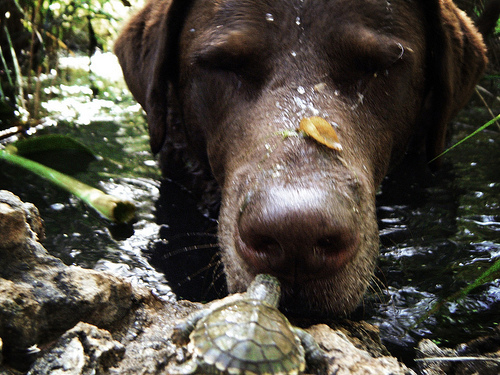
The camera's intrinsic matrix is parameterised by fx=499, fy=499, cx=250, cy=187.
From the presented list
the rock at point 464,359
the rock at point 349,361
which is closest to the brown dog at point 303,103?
the rock at point 349,361

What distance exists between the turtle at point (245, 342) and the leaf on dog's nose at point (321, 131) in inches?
29.7

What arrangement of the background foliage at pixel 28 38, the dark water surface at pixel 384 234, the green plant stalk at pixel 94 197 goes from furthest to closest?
the background foliage at pixel 28 38
the green plant stalk at pixel 94 197
the dark water surface at pixel 384 234

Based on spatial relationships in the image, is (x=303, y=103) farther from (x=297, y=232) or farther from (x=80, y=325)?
(x=80, y=325)

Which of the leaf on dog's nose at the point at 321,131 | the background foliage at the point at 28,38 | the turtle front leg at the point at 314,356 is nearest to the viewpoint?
the turtle front leg at the point at 314,356

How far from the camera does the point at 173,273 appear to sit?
8.22 feet

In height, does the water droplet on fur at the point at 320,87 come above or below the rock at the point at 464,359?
above

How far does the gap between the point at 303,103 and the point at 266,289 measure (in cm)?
98

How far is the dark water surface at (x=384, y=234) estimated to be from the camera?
7.36 ft

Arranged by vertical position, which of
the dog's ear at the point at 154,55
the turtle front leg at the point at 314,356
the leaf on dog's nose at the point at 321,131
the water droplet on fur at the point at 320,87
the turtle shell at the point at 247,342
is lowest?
the dog's ear at the point at 154,55

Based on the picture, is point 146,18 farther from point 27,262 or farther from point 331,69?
point 27,262

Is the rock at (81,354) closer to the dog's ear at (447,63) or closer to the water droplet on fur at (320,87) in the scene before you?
the water droplet on fur at (320,87)

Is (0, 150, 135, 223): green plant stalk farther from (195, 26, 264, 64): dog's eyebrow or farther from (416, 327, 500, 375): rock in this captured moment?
(416, 327, 500, 375): rock

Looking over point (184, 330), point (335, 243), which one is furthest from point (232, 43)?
point (184, 330)

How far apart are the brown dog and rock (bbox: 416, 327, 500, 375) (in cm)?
36
